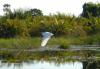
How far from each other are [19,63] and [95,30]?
14.3 metres

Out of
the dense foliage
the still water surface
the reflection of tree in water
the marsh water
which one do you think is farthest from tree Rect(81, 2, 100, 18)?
the still water surface

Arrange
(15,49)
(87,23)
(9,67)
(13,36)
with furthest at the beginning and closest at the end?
(87,23) < (13,36) < (15,49) < (9,67)

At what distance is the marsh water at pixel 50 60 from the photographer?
1512cm

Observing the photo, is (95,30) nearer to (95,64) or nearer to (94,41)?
(94,41)

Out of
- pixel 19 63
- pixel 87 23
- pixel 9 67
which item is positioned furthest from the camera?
pixel 87 23

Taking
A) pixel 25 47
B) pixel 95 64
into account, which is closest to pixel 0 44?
pixel 25 47

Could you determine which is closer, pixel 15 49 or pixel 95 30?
pixel 15 49

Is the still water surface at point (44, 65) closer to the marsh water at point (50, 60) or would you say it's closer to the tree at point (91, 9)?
the marsh water at point (50, 60)

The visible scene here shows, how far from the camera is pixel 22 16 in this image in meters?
33.0

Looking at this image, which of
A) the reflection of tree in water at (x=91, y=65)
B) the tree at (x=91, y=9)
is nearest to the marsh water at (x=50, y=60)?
the reflection of tree in water at (x=91, y=65)

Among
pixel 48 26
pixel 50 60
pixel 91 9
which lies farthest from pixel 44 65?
pixel 91 9

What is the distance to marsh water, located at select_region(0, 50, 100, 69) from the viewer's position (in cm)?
1512

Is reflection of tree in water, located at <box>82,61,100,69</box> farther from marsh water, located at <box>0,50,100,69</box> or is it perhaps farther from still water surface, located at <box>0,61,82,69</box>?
still water surface, located at <box>0,61,82,69</box>

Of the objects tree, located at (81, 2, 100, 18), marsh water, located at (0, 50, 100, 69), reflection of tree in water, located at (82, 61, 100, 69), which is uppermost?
tree, located at (81, 2, 100, 18)
